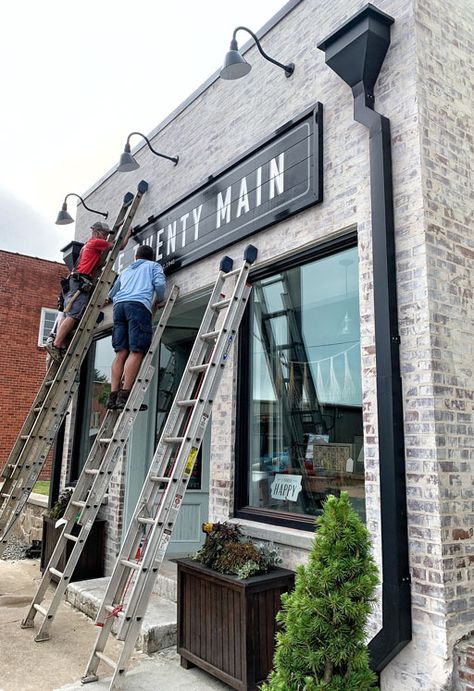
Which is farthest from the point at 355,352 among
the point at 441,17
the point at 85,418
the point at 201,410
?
the point at 85,418

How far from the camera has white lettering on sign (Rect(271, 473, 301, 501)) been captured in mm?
4234

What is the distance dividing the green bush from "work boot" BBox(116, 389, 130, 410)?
9.41 ft

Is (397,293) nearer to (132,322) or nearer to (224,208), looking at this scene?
(224,208)

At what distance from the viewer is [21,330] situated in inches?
661

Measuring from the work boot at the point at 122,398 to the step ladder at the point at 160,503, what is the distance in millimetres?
808

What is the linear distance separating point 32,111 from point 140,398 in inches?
300

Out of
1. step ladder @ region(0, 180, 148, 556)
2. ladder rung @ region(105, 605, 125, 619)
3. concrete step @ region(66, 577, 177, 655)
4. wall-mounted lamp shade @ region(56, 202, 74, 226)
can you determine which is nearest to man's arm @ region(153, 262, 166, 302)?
step ladder @ region(0, 180, 148, 556)

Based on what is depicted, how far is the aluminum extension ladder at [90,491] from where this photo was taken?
4250 millimetres

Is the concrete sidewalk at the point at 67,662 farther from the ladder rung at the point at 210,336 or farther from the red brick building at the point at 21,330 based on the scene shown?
the red brick building at the point at 21,330

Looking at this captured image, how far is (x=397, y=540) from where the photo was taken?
2.99 metres

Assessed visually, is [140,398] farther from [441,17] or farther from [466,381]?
[441,17]

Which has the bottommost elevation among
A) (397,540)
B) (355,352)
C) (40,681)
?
(40,681)

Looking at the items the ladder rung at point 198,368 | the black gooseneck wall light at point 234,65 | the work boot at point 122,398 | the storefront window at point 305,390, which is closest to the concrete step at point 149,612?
the storefront window at point 305,390

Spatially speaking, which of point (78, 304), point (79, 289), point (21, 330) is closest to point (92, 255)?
point (79, 289)
